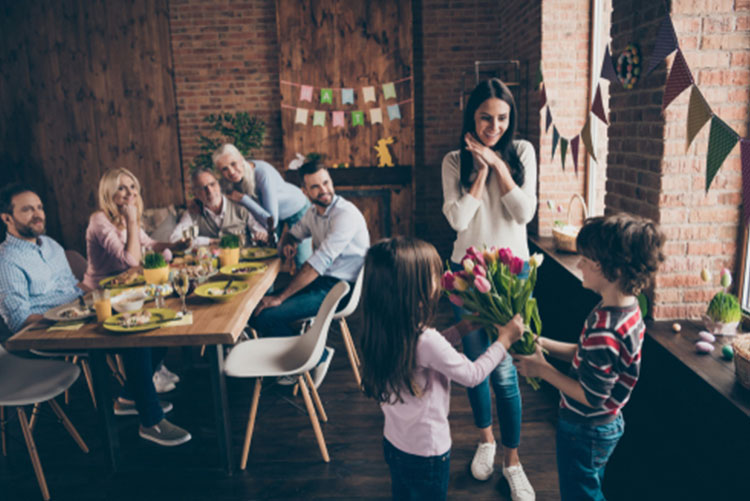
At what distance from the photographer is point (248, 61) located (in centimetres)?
571

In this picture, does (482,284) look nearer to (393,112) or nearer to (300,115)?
(393,112)

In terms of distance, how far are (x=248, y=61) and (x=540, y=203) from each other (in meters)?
3.52

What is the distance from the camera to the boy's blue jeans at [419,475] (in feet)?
5.15

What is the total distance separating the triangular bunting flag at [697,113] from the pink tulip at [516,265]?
0.76m

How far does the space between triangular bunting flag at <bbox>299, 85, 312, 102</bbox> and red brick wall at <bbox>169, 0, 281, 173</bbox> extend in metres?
0.35

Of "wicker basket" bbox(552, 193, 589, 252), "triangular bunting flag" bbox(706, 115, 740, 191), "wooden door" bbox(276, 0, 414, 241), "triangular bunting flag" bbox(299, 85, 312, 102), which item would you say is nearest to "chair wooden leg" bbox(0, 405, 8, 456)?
"triangular bunting flag" bbox(706, 115, 740, 191)

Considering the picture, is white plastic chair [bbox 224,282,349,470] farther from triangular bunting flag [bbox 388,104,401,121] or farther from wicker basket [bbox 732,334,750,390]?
triangular bunting flag [bbox 388,104,401,121]

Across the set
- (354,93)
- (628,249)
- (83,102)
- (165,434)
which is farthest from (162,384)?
(83,102)

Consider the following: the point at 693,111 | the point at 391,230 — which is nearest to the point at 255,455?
the point at 693,111

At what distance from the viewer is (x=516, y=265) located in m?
1.58

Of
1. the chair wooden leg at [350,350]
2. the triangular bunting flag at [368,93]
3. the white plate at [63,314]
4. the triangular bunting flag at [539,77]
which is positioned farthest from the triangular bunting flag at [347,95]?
the white plate at [63,314]

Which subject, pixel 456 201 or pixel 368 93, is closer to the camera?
pixel 456 201

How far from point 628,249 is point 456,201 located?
33.8 inches

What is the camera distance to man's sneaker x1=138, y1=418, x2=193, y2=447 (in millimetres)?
2664
